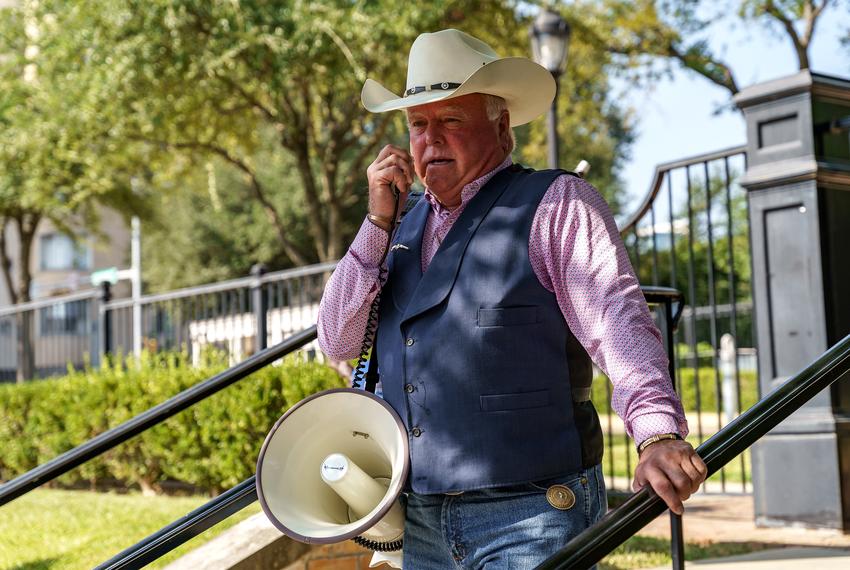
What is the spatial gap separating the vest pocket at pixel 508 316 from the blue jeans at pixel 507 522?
369 millimetres

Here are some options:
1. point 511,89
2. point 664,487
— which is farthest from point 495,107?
point 664,487

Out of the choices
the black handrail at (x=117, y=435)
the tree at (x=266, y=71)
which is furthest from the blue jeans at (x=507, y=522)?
the tree at (x=266, y=71)

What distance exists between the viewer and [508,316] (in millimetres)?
2268

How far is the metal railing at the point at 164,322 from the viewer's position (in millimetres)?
8594

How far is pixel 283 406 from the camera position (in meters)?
7.29

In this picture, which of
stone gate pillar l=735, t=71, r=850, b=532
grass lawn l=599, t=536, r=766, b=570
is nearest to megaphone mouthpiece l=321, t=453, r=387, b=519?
grass lawn l=599, t=536, r=766, b=570

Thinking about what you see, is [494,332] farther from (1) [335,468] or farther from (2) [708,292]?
(2) [708,292]

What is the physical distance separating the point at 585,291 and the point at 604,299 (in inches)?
1.9

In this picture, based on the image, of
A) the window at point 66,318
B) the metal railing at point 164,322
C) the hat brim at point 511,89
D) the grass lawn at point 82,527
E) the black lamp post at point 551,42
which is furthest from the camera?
the window at point 66,318

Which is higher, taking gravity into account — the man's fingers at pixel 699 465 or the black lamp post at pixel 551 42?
the black lamp post at pixel 551 42

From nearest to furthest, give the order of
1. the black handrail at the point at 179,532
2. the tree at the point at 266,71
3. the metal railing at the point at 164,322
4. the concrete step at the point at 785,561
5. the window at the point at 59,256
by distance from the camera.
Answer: the black handrail at the point at 179,532
the concrete step at the point at 785,561
the metal railing at the point at 164,322
the tree at the point at 266,71
the window at the point at 59,256

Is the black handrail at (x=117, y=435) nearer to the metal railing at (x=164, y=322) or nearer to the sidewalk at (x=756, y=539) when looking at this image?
the sidewalk at (x=756, y=539)

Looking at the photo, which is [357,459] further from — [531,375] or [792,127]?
[792,127]

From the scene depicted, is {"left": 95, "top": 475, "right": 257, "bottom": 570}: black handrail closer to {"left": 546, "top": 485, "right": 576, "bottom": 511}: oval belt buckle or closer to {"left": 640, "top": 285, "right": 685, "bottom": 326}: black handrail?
{"left": 546, "top": 485, "right": 576, "bottom": 511}: oval belt buckle
